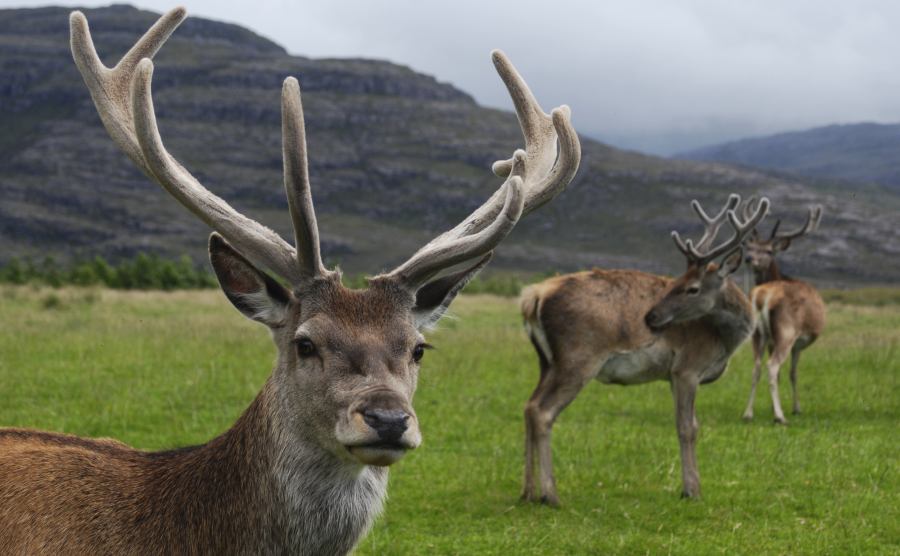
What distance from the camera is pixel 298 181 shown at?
409 centimetres

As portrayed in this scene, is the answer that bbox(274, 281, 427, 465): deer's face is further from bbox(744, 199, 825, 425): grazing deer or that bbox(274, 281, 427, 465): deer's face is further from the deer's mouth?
bbox(744, 199, 825, 425): grazing deer

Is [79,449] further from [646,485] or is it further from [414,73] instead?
[414,73]

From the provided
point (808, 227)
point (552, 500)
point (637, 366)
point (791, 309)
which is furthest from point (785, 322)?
point (552, 500)

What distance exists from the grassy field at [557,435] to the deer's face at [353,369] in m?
3.30

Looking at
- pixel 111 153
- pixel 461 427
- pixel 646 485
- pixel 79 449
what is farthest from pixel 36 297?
pixel 111 153

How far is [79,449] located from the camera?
14.7 ft

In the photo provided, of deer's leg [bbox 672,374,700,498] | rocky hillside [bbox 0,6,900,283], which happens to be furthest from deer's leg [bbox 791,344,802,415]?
rocky hillside [bbox 0,6,900,283]

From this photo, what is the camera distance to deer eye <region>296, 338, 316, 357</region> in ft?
13.3

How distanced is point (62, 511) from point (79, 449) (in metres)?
0.43

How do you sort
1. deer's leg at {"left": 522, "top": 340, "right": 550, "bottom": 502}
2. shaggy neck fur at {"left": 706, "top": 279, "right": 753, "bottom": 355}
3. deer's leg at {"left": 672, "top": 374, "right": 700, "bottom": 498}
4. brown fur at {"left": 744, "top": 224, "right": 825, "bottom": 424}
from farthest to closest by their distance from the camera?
1. brown fur at {"left": 744, "top": 224, "right": 825, "bottom": 424}
2. shaggy neck fur at {"left": 706, "top": 279, "right": 753, "bottom": 355}
3. deer's leg at {"left": 672, "top": 374, "right": 700, "bottom": 498}
4. deer's leg at {"left": 522, "top": 340, "right": 550, "bottom": 502}

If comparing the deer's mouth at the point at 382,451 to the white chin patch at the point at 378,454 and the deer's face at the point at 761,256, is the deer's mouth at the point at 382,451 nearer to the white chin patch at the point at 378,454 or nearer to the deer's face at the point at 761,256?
the white chin patch at the point at 378,454

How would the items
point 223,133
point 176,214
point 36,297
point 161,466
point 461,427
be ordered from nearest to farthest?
point 161,466, point 461,427, point 36,297, point 176,214, point 223,133

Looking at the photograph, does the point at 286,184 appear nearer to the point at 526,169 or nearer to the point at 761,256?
the point at 526,169

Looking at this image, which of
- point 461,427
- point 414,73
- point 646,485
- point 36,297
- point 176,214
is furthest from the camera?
point 414,73
